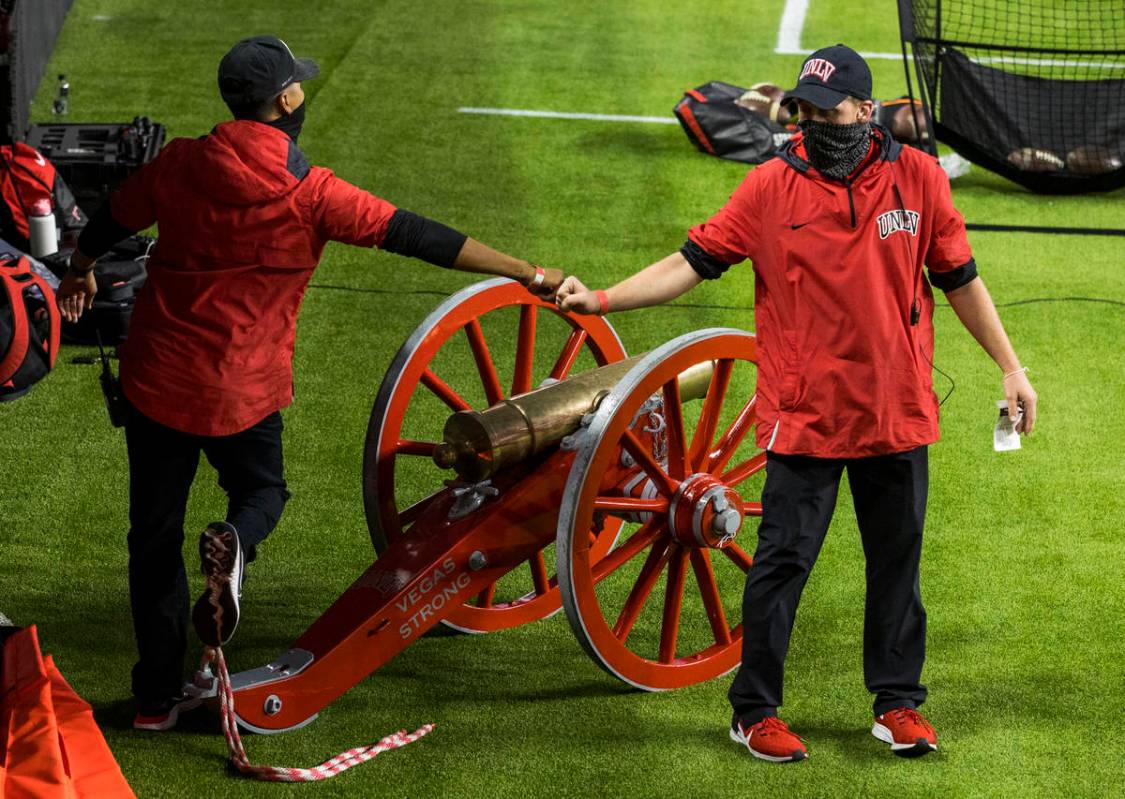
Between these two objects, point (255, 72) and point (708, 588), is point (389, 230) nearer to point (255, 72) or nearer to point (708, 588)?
point (255, 72)

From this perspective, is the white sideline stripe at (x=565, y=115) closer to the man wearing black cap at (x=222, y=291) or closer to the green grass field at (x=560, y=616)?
the green grass field at (x=560, y=616)

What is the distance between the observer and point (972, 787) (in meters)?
4.13

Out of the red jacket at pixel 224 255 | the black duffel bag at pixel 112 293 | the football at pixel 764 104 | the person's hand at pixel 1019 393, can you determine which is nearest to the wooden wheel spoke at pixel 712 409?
the person's hand at pixel 1019 393

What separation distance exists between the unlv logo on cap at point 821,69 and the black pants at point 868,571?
920mm

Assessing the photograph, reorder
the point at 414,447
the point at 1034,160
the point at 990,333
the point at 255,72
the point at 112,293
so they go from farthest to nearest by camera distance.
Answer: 1. the point at 1034,160
2. the point at 112,293
3. the point at 414,447
4. the point at 990,333
5. the point at 255,72

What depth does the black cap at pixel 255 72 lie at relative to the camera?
3984 millimetres

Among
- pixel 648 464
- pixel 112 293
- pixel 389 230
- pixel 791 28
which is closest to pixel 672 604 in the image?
pixel 648 464

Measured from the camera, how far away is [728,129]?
32.6ft

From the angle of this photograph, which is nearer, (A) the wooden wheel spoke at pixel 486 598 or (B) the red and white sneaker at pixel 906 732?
(B) the red and white sneaker at pixel 906 732

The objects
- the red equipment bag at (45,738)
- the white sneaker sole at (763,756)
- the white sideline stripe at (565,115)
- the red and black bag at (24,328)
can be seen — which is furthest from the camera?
the white sideline stripe at (565,115)

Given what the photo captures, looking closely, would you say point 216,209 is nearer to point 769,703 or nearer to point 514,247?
point 769,703

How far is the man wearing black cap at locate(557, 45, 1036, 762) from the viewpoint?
3902 millimetres

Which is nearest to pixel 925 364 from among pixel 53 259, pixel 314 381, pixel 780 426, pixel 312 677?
pixel 780 426

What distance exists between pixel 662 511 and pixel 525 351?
75cm
